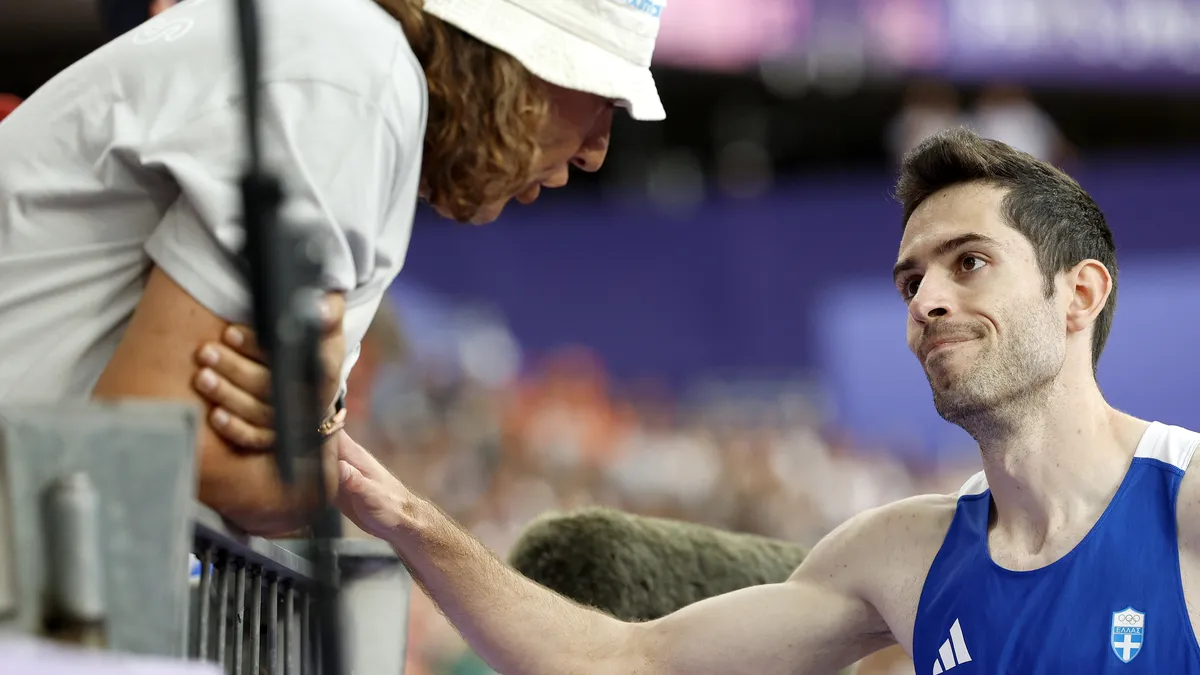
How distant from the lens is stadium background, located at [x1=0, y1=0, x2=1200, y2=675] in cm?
701

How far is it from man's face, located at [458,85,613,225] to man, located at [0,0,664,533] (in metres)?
0.07

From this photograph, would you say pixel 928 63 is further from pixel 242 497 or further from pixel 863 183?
pixel 242 497

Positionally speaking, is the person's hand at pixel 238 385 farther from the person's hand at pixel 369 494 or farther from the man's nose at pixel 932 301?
the man's nose at pixel 932 301

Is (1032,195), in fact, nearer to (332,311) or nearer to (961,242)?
(961,242)

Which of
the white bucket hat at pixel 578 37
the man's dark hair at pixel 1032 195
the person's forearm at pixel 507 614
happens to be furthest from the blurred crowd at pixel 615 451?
the white bucket hat at pixel 578 37

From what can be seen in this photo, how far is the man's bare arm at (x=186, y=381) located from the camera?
1.33 metres

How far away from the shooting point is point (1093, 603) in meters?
2.02

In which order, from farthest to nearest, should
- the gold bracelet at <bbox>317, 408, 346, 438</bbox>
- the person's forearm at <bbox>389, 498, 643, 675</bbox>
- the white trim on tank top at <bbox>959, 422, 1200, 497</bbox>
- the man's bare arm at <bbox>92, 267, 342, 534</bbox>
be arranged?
the person's forearm at <bbox>389, 498, 643, 675</bbox> < the white trim on tank top at <bbox>959, 422, 1200, 497</bbox> < the gold bracelet at <bbox>317, 408, 346, 438</bbox> < the man's bare arm at <bbox>92, 267, 342, 534</bbox>

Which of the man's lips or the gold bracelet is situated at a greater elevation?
the man's lips

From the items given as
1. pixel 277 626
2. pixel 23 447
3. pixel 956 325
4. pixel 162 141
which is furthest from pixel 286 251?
pixel 956 325

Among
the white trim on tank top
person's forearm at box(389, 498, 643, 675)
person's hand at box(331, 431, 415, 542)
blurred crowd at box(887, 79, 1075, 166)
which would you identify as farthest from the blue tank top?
blurred crowd at box(887, 79, 1075, 166)

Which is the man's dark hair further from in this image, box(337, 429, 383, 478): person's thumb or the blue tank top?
box(337, 429, 383, 478): person's thumb

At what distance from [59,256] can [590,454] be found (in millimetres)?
5678

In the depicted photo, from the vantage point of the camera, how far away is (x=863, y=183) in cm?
783
